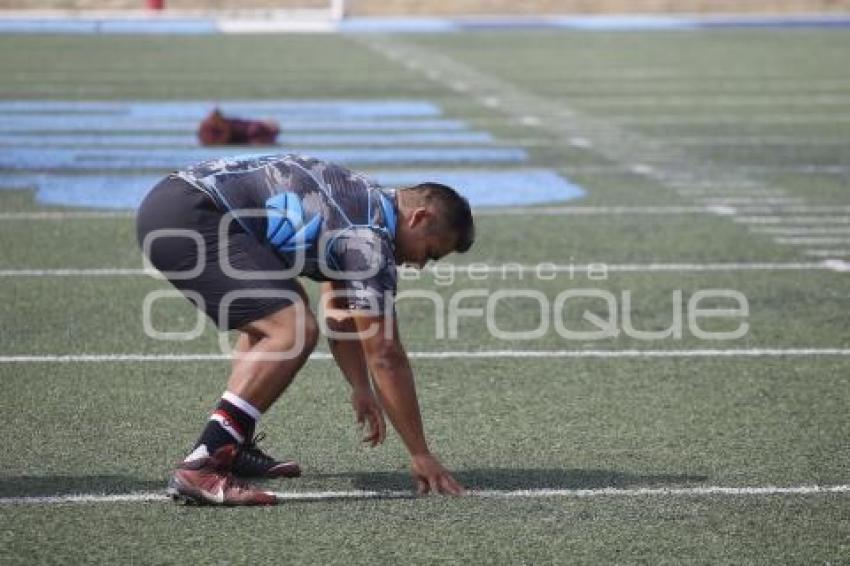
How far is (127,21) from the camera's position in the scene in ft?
98.1

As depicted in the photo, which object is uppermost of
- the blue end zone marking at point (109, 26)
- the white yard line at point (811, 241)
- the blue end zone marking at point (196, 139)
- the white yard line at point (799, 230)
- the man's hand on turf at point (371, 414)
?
the man's hand on turf at point (371, 414)

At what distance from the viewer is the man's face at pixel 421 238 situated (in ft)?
19.7

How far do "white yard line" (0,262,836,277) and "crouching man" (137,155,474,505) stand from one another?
427 cm

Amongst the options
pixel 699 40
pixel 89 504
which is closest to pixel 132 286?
pixel 89 504

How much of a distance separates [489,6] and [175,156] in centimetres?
2038

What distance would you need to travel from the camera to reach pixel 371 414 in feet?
20.5

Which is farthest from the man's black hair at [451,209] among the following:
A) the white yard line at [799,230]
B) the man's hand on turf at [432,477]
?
the white yard line at [799,230]

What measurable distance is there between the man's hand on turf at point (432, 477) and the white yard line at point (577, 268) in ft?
14.2

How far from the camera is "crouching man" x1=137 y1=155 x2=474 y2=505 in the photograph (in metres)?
5.92

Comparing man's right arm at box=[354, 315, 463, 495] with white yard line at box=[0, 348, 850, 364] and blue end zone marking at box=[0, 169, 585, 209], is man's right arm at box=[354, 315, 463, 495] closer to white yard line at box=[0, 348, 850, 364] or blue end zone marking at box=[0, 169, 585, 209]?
white yard line at box=[0, 348, 850, 364]

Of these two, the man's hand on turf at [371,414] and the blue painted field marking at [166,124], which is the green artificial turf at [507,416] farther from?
the blue painted field marking at [166,124]

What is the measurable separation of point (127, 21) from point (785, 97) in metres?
13.2

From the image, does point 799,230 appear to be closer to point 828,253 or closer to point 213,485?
point 828,253

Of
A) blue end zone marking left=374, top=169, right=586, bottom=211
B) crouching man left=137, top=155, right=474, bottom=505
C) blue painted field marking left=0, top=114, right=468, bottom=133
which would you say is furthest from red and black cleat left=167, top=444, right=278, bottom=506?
blue painted field marking left=0, top=114, right=468, bottom=133
